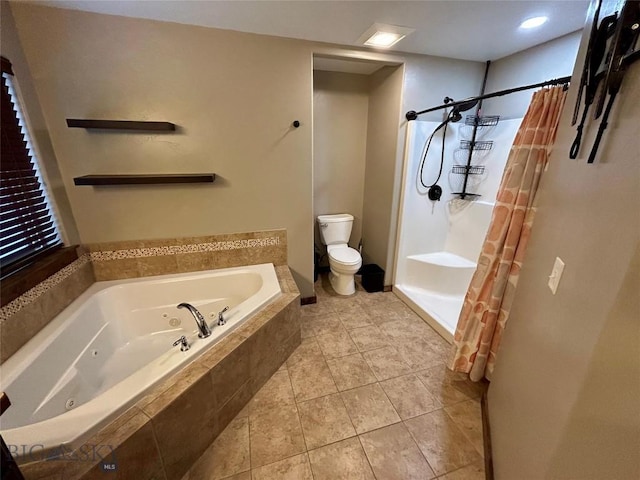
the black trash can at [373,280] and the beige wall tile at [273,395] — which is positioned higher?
the black trash can at [373,280]

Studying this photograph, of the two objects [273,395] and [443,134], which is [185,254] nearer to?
[273,395]

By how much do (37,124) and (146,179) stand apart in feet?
2.14

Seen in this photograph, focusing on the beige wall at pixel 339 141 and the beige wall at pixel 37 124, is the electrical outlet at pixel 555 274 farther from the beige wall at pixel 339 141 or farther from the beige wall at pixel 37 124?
the beige wall at pixel 37 124

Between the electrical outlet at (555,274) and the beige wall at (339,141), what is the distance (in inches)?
91.0

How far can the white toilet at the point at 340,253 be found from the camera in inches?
103

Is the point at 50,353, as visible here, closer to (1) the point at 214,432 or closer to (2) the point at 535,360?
(1) the point at 214,432

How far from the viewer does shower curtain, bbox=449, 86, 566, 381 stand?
4.42 feet

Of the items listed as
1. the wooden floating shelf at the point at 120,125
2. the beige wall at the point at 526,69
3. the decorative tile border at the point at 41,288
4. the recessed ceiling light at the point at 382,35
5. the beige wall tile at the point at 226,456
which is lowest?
the beige wall tile at the point at 226,456

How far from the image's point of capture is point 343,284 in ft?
9.02

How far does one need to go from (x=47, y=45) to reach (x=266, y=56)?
1305 millimetres

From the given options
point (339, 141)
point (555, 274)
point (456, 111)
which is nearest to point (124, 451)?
point (555, 274)

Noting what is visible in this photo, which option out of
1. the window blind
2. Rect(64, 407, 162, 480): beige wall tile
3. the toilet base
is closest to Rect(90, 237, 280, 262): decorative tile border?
the window blind

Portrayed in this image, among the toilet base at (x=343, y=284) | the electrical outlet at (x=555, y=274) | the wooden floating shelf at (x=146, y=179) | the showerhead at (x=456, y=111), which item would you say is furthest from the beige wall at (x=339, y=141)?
the electrical outlet at (x=555, y=274)

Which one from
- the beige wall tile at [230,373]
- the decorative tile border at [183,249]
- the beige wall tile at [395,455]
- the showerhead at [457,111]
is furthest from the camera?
the showerhead at [457,111]
